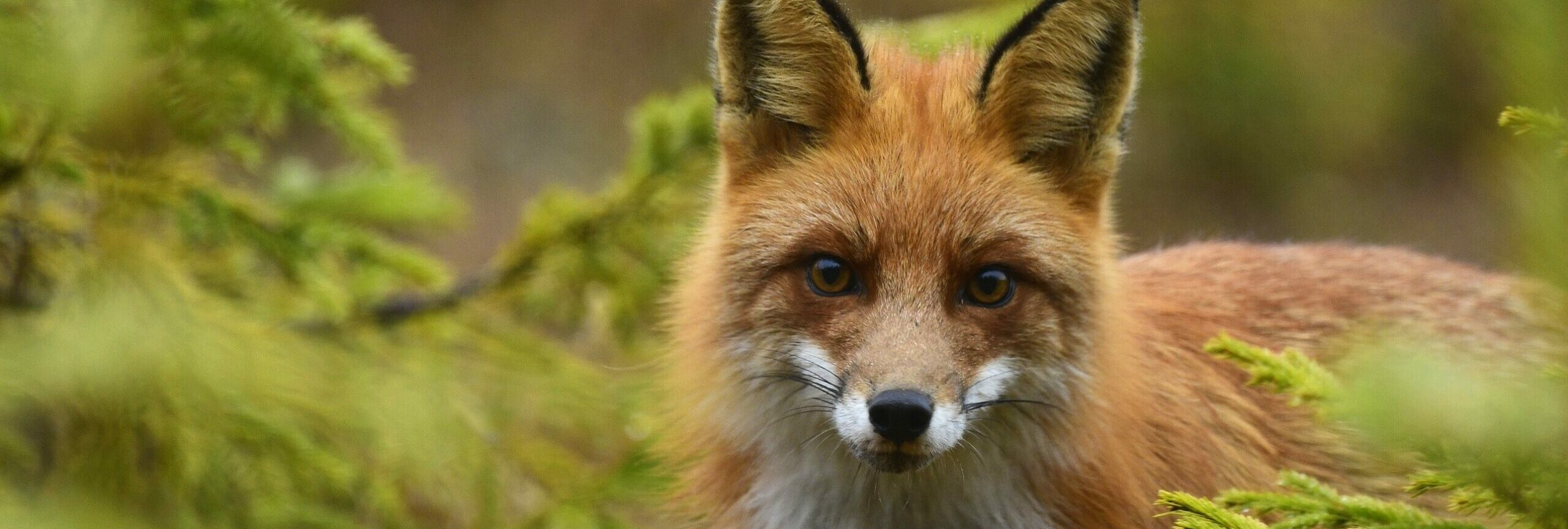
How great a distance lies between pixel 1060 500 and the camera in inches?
122

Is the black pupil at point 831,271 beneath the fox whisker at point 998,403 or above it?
above

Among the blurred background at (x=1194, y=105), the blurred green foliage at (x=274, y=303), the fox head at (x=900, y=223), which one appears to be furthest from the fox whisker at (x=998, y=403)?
the blurred background at (x=1194, y=105)

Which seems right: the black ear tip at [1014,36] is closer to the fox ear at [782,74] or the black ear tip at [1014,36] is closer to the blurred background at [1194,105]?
the fox ear at [782,74]

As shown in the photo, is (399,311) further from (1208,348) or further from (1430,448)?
(1430,448)

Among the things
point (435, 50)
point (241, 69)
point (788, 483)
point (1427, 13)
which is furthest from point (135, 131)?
point (1427, 13)

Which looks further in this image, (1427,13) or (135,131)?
(1427,13)

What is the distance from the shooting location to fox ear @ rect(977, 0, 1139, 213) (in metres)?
3.03

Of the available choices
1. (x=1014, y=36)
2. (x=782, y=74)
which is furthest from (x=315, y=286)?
(x=1014, y=36)

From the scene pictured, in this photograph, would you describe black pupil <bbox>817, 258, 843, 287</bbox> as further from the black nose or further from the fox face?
the black nose

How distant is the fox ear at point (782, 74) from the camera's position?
312 cm

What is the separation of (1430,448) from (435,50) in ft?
34.5

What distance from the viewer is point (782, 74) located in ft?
10.5

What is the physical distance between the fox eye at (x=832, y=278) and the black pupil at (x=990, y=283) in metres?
0.29

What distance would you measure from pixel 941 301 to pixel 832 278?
261 millimetres
